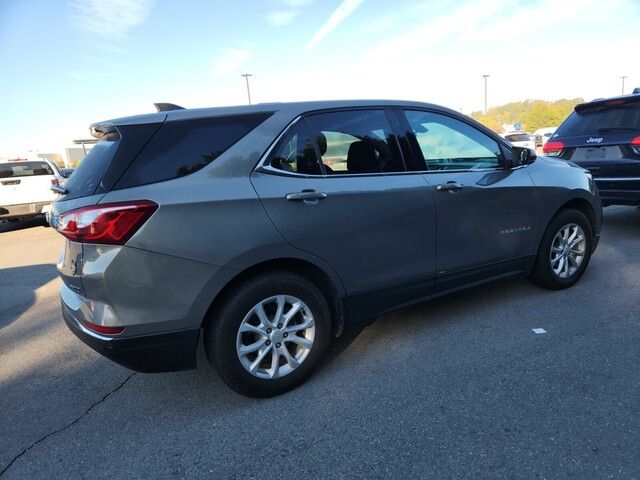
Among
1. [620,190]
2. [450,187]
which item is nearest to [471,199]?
[450,187]

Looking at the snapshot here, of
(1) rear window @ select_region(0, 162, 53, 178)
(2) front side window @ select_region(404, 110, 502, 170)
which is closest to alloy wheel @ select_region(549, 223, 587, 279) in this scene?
(2) front side window @ select_region(404, 110, 502, 170)

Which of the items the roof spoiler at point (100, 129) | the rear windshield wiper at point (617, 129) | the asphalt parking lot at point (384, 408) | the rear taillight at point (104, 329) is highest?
the roof spoiler at point (100, 129)

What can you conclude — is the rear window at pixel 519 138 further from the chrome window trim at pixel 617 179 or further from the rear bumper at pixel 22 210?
the rear bumper at pixel 22 210

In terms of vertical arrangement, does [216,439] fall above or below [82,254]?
below

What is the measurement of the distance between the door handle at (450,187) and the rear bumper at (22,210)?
31.9 ft

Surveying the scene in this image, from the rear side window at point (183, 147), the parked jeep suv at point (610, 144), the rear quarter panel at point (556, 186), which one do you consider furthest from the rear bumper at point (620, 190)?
the rear side window at point (183, 147)

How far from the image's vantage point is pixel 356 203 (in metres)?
2.91

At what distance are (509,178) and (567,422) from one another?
1.98 m

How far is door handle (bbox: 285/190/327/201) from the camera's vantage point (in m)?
2.68

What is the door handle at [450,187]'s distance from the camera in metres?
3.28

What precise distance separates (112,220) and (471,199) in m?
2.47

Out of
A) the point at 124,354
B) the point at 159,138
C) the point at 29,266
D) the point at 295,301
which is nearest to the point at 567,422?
the point at 295,301

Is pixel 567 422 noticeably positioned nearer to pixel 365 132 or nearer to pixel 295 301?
pixel 295 301

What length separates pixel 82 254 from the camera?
2385 mm
